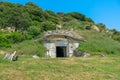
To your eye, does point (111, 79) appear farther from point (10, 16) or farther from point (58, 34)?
point (10, 16)

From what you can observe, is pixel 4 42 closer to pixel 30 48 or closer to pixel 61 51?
pixel 30 48

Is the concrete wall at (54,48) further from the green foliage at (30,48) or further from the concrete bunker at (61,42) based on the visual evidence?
the green foliage at (30,48)

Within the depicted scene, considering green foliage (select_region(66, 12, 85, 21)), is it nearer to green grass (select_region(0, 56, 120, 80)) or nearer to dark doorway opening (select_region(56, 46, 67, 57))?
dark doorway opening (select_region(56, 46, 67, 57))

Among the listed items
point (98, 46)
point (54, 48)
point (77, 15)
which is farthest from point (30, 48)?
point (77, 15)

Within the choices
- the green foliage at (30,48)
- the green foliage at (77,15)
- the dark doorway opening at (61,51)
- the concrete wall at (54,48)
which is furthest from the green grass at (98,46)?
the green foliage at (77,15)

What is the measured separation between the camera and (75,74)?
15.2m

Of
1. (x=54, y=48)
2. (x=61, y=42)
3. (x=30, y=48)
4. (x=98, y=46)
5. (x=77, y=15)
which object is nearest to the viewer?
(x=30, y=48)

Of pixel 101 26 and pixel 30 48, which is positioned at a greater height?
pixel 101 26

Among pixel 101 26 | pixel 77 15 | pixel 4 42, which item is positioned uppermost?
pixel 77 15

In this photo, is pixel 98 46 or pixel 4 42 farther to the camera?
pixel 98 46

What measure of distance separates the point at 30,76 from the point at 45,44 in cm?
1609

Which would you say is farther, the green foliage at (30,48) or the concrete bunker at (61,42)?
the concrete bunker at (61,42)

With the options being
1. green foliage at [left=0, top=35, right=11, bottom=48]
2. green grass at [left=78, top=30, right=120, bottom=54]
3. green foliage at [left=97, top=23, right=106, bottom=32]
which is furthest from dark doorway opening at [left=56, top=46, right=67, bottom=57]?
green foliage at [left=97, top=23, right=106, bottom=32]

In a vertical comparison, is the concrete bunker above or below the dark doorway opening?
above
